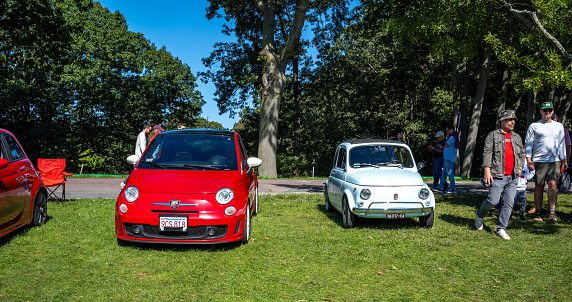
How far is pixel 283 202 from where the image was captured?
36.6ft

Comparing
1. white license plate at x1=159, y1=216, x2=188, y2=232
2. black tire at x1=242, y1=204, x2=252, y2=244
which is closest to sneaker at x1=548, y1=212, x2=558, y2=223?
black tire at x1=242, y1=204, x2=252, y2=244

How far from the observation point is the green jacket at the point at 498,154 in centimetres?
707

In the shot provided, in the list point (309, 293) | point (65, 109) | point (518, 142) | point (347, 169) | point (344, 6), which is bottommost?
point (309, 293)

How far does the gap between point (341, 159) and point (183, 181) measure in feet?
13.0

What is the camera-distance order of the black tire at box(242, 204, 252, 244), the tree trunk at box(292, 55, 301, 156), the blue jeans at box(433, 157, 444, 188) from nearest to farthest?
the black tire at box(242, 204, 252, 244) < the blue jeans at box(433, 157, 444, 188) < the tree trunk at box(292, 55, 301, 156)

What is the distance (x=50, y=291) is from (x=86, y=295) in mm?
410

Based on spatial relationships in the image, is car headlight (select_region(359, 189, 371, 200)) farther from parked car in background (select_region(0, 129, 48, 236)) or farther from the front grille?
parked car in background (select_region(0, 129, 48, 236))

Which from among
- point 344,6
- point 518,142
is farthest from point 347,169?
point 344,6

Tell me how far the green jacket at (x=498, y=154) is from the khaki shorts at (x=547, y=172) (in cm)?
134

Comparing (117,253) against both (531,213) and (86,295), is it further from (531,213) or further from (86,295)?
(531,213)

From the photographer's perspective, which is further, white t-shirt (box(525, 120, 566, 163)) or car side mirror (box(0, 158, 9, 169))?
white t-shirt (box(525, 120, 566, 163))

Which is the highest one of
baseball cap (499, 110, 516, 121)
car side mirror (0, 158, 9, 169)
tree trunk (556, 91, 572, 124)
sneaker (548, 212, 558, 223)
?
tree trunk (556, 91, 572, 124)

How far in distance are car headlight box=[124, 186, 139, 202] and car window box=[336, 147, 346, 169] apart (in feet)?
13.9

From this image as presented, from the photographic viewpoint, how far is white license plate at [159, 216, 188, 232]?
5.82 meters
